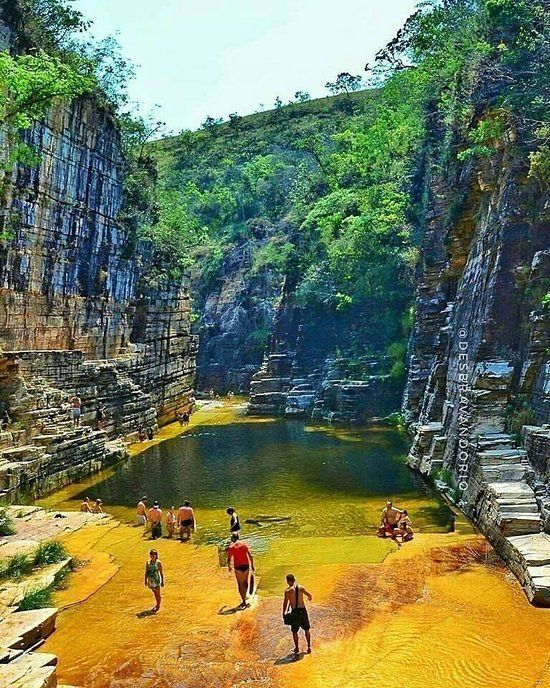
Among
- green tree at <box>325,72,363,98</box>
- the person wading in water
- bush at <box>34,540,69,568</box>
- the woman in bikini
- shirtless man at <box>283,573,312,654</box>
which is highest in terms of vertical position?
green tree at <box>325,72,363,98</box>

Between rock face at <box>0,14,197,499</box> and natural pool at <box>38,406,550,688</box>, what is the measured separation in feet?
9.00

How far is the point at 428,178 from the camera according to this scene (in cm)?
3747

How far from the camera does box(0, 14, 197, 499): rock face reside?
2155cm

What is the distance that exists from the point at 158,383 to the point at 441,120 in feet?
76.9

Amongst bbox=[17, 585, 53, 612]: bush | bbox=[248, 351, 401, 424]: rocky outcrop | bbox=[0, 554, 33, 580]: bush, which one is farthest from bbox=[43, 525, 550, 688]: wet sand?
bbox=[248, 351, 401, 424]: rocky outcrop

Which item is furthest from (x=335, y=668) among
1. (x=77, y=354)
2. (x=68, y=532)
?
(x=77, y=354)

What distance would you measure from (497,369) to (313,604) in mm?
10291

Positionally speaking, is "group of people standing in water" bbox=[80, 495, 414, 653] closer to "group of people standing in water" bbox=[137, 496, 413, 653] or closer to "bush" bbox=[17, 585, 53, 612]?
"group of people standing in water" bbox=[137, 496, 413, 653]

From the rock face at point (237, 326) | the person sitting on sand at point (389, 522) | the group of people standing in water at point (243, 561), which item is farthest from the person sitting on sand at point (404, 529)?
the rock face at point (237, 326)

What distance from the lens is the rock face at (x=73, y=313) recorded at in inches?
848

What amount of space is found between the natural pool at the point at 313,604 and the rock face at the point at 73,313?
2.74 meters

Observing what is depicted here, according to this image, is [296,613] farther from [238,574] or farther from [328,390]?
[328,390]

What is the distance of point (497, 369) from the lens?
18.3 meters

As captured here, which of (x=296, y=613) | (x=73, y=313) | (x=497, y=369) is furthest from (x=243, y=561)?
(x=73, y=313)
